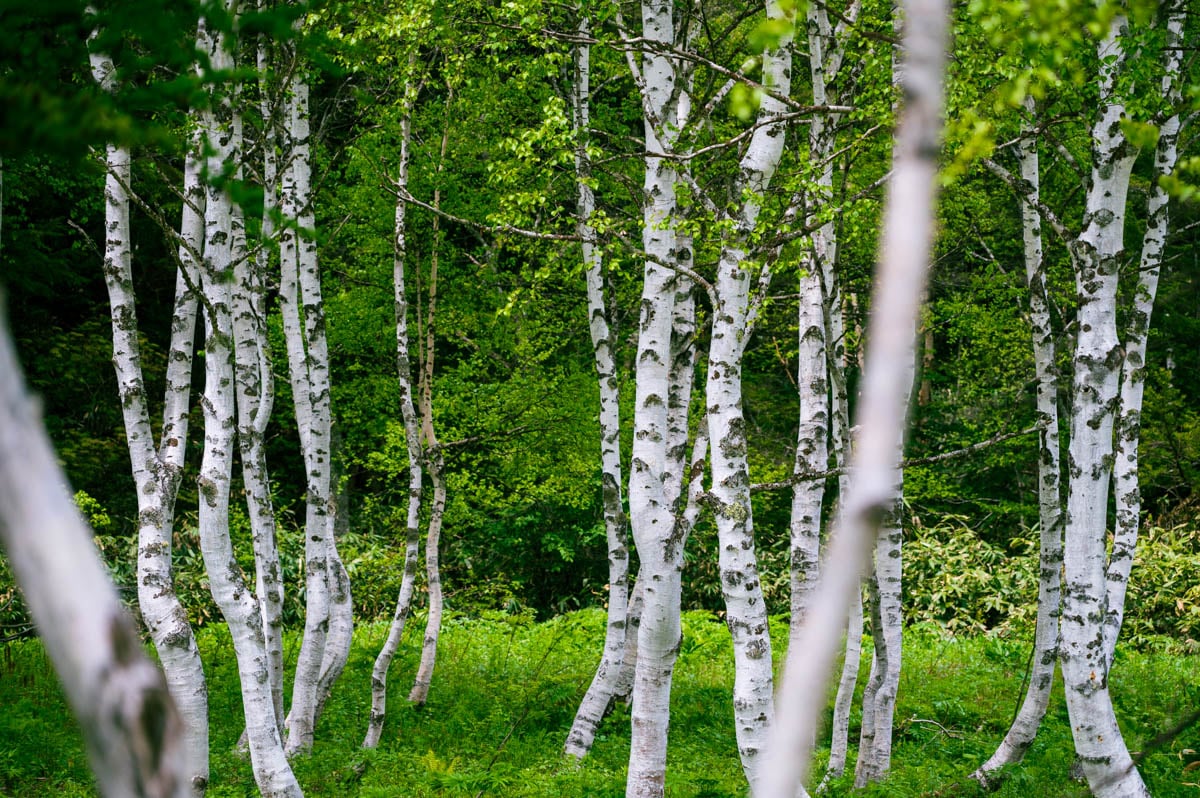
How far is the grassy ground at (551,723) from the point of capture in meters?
7.54

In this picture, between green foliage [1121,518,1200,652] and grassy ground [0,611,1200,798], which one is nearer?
grassy ground [0,611,1200,798]

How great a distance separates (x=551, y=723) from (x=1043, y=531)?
4.88 m

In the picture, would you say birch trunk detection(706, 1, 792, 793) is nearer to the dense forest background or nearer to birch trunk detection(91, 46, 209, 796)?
the dense forest background

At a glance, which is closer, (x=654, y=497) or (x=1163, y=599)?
(x=654, y=497)

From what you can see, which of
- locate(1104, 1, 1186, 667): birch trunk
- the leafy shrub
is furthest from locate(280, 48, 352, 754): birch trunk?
the leafy shrub

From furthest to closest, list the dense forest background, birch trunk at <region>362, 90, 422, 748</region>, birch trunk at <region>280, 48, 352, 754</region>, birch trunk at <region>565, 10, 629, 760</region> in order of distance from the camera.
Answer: the dense forest background → birch trunk at <region>565, 10, 629, 760</region> → birch trunk at <region>362, 90, 422, 748</region> → birch trunk at <region>280, 48, 352, 754</region>

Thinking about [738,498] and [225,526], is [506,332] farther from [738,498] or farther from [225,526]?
[738,498]

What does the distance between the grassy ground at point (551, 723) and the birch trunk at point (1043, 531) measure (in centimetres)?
28

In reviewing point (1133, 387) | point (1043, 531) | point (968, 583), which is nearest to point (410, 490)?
point (1043, 531)

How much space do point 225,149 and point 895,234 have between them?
6.61 metres

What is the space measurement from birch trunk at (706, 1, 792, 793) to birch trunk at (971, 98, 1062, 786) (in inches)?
119

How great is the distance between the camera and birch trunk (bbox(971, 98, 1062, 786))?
758 centimetres

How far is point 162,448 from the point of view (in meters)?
6.93

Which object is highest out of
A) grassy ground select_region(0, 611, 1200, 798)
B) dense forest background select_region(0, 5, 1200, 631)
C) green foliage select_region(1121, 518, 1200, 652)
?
dense forest background select_region(0, 5, 1200, 631)
